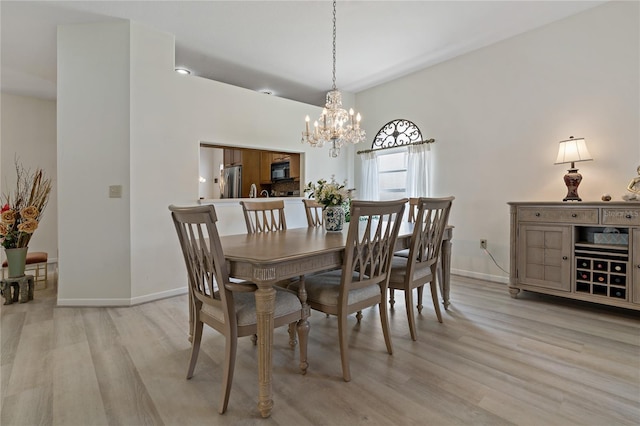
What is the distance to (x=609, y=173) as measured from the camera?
3.01 metres

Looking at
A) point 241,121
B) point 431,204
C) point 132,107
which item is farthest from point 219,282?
point 241,121

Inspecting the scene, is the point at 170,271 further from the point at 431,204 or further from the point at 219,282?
the point at 431,204

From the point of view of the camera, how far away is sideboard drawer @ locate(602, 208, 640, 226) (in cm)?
258

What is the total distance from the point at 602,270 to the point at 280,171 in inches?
164

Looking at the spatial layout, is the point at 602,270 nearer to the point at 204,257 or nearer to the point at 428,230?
the point at 428,230

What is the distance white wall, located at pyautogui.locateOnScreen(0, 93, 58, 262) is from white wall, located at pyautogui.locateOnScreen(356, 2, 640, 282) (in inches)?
224

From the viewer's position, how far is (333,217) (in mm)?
2609

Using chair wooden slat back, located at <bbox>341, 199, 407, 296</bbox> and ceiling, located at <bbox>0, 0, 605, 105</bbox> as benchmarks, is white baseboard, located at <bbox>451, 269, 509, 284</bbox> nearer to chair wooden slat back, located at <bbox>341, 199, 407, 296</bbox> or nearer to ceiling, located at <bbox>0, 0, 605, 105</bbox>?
chair wooden slat back, located at <bbox>341, 199, 407, 296</bbox>

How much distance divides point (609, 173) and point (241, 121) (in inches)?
160

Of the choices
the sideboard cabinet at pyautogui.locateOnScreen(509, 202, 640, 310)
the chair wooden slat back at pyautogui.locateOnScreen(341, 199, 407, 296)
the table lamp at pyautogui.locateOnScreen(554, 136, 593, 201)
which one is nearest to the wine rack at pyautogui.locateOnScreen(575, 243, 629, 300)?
the sideboard cabinet at pyautogui.locateOnScreen(509, 202, 640, 310)

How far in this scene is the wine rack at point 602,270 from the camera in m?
2.67

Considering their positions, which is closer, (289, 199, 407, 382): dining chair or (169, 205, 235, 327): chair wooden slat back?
(169, 205, 235, 327): chair wooden slat back

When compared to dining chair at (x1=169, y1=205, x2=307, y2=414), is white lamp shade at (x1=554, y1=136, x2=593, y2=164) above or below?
above

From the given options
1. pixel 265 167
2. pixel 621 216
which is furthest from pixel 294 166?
pixel 621 216
